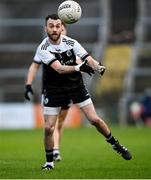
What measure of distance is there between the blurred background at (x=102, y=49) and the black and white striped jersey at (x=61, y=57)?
1967cm

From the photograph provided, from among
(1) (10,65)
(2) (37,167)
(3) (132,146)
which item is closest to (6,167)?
(2) (37,167)

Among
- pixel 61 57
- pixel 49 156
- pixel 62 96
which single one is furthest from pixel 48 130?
pixel 61 57

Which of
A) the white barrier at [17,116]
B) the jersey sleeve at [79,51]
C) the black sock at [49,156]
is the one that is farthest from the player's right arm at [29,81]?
the white barrier at [17,116]

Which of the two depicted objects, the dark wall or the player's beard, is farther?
the dark wall

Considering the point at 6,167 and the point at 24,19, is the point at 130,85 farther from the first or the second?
the point at 6,167

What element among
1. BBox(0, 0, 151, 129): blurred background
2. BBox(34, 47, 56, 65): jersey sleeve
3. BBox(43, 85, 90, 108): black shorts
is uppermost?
BBox(34, 47, 56, 65): jersey sleeve

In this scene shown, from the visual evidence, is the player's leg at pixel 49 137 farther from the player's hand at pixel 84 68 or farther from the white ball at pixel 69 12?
the white ball at pixel 69 12

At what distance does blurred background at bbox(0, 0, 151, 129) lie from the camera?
115 feet

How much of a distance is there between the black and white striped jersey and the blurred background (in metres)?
19.7

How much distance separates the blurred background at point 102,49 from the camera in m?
34.9

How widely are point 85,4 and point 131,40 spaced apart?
5.31 meters

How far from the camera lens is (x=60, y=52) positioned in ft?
37.4

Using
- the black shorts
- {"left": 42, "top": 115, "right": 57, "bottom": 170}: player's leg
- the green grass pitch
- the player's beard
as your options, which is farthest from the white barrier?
the player's beard

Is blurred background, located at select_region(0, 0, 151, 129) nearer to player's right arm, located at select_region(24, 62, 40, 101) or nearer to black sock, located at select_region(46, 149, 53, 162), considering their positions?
player's right arm, located at select_region(24, 62, 40, 101)
